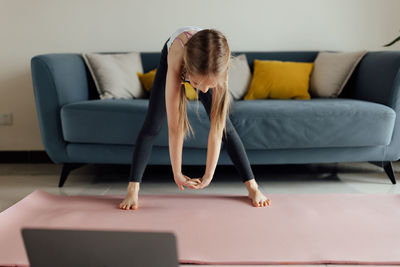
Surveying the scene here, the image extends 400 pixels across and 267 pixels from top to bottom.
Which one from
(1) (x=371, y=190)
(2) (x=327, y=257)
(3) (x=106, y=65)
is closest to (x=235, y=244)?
(2) (x=327, y=257)

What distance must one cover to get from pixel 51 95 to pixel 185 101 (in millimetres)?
915

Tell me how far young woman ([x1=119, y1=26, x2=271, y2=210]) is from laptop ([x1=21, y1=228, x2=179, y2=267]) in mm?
673

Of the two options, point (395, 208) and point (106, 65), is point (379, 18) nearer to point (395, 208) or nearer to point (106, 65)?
point (395, 208)

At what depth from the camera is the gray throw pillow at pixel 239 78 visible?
262cm

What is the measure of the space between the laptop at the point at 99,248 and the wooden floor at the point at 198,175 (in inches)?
48.2

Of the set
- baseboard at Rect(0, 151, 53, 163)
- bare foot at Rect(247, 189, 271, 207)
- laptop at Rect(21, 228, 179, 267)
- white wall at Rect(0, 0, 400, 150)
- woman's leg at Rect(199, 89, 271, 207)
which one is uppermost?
white wall at Rect(0, 0, 400, 150)

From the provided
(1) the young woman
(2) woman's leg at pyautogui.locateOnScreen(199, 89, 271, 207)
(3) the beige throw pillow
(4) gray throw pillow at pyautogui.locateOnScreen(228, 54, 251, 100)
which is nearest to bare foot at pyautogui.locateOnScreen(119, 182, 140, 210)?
(1) the young woman

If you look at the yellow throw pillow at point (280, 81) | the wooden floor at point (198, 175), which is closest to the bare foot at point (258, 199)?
the wooden floor at point (198, 175)

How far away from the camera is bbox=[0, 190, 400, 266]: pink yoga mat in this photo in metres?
1.28

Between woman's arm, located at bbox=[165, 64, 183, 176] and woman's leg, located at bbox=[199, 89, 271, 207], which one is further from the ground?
woman's arm, located at bbox=[165, 64, 183, 176]

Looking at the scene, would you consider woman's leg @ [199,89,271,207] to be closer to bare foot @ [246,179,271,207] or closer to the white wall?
bare foot @ [246,179,271,207]

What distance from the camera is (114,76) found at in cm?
253

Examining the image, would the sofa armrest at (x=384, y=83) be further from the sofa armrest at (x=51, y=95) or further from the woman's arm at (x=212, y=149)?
the sofa armrest at (x=51, y=95)

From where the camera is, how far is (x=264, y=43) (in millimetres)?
2902
